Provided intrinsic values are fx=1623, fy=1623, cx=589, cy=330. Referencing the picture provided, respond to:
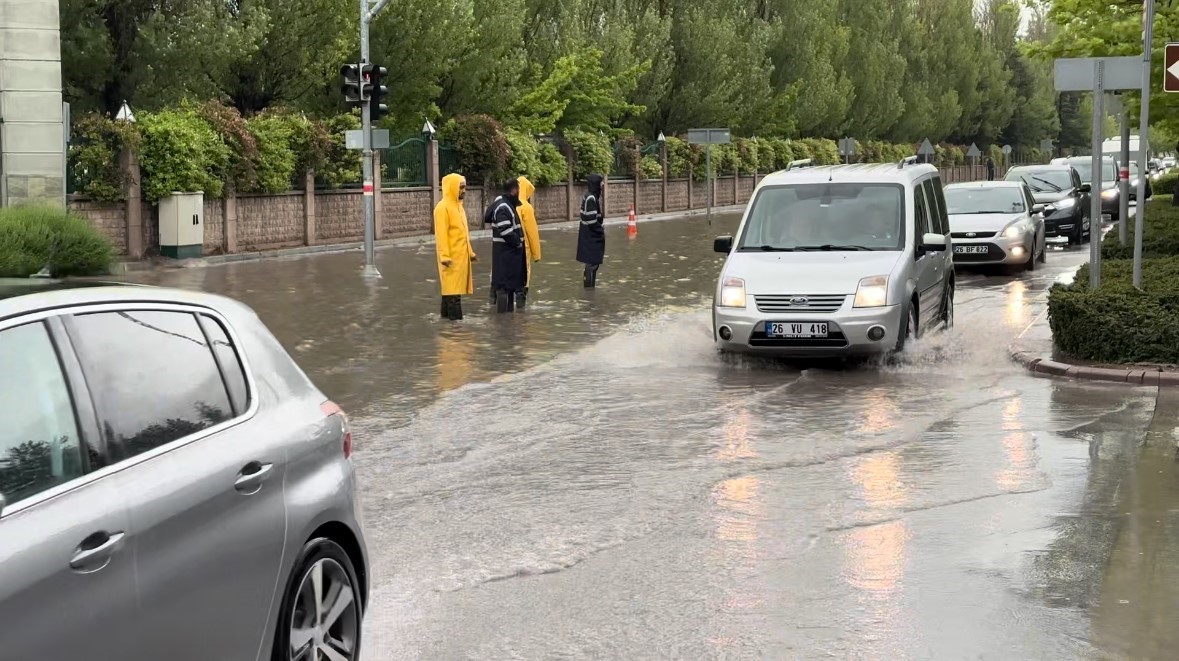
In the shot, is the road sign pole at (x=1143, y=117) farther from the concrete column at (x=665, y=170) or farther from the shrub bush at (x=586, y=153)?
the concrete column at (x=665, y=170)

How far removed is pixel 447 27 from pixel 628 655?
118ft

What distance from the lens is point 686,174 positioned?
196 ft

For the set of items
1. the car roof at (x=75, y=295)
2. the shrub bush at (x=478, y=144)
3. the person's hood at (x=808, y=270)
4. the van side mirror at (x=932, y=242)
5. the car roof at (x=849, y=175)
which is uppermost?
the shrub bush at (x=478, y=144)

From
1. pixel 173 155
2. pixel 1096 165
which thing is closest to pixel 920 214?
pixel 1096 165

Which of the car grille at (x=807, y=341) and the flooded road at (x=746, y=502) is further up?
the car grille at (x=807, y=341)

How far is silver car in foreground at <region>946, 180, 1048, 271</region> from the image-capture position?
81.2 feet

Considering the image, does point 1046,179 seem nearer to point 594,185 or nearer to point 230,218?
point 594,185

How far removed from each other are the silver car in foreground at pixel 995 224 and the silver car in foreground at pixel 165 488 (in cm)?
1982

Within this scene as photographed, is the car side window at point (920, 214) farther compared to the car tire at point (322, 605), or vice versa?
the car side window at point (920, 214)

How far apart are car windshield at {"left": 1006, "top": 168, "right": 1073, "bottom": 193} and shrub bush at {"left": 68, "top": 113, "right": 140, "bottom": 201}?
59.0ft

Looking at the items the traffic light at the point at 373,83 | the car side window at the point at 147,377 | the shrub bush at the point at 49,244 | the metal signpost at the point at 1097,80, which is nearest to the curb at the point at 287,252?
the shrub bush at the point at 49,244

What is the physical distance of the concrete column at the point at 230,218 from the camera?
1261 inches

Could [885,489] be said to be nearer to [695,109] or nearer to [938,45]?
[695,109]

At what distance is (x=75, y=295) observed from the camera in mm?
4078
